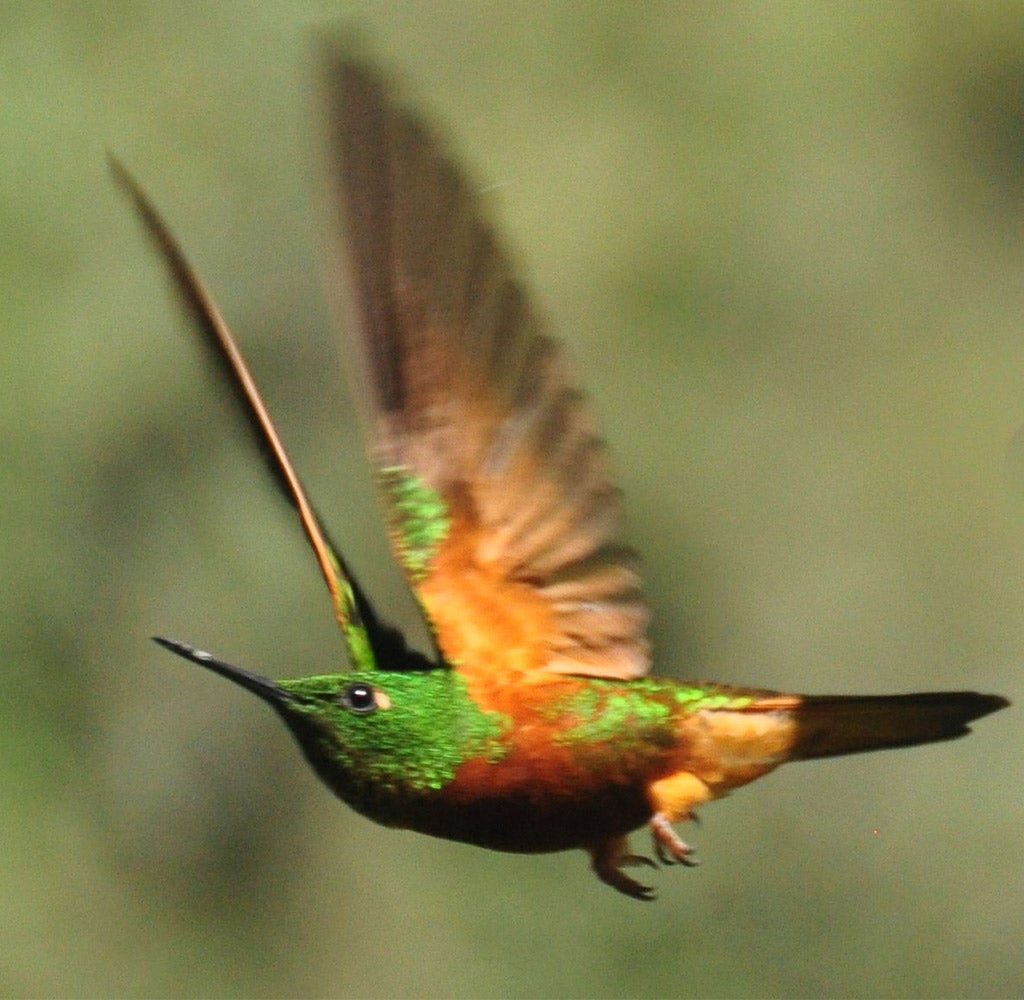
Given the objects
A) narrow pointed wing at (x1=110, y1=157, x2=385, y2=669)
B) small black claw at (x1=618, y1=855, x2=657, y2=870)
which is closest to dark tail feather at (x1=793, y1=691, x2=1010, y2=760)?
small black claw at (x1=618, y1=855, x2=657, y2=870)

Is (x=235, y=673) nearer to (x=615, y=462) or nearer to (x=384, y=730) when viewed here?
(x=384, y=730)

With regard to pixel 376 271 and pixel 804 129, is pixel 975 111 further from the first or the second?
pixel 376 271

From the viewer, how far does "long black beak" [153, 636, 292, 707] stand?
0.88 m

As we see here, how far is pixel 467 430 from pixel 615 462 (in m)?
1.20

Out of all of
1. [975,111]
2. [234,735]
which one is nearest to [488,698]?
[234,735]

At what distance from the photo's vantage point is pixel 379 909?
2.58 m

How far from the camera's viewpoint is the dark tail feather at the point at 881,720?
1040 millimetres

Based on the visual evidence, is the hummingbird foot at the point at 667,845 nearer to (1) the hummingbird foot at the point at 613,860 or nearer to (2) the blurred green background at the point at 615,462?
A: (1) the hummingbird foot at the point at 613,860

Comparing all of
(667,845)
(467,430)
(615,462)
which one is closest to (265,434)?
(467,430)

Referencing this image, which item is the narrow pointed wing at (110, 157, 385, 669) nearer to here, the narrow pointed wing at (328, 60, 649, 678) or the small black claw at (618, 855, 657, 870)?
the narrow pointed wing at (328, 60, 649, 678)

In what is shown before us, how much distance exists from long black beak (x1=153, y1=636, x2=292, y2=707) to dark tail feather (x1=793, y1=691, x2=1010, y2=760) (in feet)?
1.12

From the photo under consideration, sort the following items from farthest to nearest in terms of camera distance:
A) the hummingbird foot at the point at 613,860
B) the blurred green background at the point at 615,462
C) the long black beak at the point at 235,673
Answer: the blurred green background at the point at 615,462 → the hummingbird foot at the point at 613,860 → the long black beak at the point at 235,673

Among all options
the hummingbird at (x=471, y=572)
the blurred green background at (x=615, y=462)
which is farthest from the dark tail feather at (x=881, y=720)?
the blurred green background at (x=615, y=462)

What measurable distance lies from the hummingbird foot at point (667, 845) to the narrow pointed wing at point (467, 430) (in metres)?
0.11
